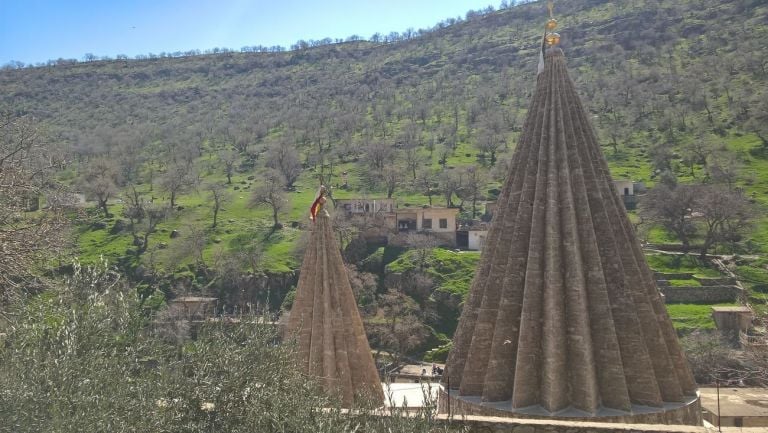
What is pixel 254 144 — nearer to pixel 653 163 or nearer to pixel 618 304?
pixel 653 163

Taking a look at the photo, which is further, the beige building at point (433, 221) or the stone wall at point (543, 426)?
the beige building at point (433, 221)

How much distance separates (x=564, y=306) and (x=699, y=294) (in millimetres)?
37007

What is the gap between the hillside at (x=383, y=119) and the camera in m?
67.6

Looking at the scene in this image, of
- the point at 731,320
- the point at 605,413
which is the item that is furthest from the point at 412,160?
the point at 605,413

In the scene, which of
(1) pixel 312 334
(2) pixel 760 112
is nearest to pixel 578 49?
(2) pixel 760 112

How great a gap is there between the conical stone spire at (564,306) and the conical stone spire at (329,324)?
96.6 inches

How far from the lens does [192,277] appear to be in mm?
54719

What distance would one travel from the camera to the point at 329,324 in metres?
13.2

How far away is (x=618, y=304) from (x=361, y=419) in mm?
5375

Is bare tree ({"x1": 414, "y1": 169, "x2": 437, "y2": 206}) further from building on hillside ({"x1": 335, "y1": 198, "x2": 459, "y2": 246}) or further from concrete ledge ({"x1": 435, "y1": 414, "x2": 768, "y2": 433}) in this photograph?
concrete ledge ({"x1": 435, "y1": 414, "x2": 768, "y2": 433})

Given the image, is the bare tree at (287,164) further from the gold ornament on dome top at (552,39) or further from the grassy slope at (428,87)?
the gold ornament on dome top at (552,39)

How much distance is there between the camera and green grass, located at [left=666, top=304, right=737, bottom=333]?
3575 centimetres

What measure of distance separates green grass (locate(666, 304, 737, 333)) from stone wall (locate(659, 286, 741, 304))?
105 cm

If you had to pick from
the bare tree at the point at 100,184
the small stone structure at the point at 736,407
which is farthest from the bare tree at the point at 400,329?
the bare tree at the point at 100,184
